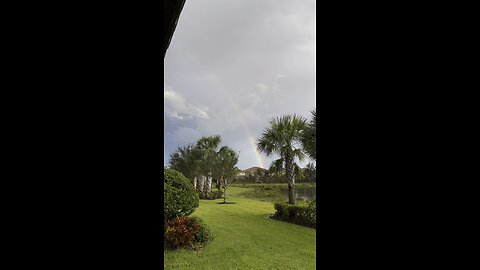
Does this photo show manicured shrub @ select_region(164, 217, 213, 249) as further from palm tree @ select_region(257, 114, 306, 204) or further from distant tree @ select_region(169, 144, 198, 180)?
distant tree @ select_region(169, 144, 198, 180)

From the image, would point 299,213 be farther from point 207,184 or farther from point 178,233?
point 207,184

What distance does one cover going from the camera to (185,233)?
23.1 feet

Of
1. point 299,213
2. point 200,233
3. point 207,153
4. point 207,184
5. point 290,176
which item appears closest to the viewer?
point 200,233

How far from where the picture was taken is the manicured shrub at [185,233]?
688 centimetres

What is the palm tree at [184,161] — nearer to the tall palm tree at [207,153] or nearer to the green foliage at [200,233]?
the tall palm tree at [207,153]

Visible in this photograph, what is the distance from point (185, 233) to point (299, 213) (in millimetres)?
5287

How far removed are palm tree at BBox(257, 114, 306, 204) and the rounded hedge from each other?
21.4 ft

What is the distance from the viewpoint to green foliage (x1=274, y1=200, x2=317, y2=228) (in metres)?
10.3

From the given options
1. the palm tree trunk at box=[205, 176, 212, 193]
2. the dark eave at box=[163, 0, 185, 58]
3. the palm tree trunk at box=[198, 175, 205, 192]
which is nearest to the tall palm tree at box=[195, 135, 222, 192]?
the palm tree trunk at box=[205, 176, 212, 193]

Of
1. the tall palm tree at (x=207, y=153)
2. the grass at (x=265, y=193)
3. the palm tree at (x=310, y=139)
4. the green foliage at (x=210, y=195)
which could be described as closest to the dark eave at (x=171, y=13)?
the palm tree at (x=310, y=139)

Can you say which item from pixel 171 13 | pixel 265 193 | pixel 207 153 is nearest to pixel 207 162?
pixel 207 153
